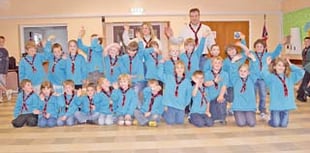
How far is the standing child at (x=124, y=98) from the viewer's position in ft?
19.4

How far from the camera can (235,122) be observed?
19.1 ft

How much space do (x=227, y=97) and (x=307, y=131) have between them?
1.43 meters

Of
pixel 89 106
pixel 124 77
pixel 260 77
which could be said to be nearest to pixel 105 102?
pixel 89 106

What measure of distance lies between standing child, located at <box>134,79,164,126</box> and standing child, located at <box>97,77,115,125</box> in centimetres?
41

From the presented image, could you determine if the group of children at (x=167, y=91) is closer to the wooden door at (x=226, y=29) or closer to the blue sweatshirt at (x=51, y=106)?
the blue sweatshirt at (x=51, y=106)

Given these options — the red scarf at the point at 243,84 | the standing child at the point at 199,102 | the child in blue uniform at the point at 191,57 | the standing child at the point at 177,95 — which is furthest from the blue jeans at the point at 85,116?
the red scarf at the point at 243,84

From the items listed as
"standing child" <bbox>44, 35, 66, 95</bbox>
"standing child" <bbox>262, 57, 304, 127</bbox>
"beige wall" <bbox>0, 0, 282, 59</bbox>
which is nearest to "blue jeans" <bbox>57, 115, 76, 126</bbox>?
"standing child" <bbox>44, 35, 66, 95</bbox>

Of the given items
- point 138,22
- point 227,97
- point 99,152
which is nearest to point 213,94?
point 227,97

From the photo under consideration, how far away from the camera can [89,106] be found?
5.99 meters

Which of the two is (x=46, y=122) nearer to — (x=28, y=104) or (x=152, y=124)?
(x=28, y=104)

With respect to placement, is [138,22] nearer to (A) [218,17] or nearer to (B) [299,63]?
(A) [218,17]

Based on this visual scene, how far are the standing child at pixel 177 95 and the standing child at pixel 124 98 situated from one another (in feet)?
1.60

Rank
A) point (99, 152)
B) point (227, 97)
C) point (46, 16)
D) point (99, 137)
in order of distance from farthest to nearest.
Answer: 1. point (46, 16)
2. point (227, 97)
3. point (99, 137)
4. point (99, 152)

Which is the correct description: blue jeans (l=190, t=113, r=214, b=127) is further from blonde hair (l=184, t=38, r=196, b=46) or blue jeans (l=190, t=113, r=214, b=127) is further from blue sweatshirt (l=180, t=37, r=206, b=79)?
blonde hair (l=184, t=38, r=196, b=46)
